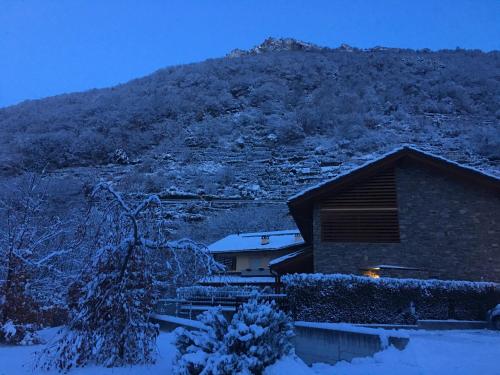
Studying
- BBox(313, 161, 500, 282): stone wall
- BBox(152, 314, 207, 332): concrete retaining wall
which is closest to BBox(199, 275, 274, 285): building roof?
BBox(152, 314, 207, 332): concrete retaining wall

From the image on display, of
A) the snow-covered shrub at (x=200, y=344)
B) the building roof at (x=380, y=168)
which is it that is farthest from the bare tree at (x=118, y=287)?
the building roof at (x=380, y=168)

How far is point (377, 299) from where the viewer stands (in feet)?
41.1

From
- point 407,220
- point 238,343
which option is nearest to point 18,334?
point 238,343

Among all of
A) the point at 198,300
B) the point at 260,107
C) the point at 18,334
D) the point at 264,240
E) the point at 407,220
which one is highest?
the point at 260,107

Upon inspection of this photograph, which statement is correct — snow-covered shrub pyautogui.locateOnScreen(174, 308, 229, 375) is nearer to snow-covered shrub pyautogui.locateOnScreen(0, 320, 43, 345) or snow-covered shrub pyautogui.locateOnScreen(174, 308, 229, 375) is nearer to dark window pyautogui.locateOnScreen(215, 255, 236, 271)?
snow-covered shrub pyautogui.locateOnScreen(0, 320, 43, 345)

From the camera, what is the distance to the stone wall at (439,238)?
50.2 feet

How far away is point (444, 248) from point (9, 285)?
14.4 metres

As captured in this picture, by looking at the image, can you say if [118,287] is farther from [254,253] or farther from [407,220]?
[254,253]

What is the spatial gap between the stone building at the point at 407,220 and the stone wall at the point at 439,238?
0.03 m

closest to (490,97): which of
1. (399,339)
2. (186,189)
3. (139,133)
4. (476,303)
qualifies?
(186,189)

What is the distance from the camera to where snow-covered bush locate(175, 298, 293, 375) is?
5.64 meters

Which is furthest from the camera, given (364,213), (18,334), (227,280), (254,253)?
(254,253)

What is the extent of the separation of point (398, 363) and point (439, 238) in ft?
30.8

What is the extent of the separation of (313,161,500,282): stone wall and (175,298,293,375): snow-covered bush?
10.2 metres
